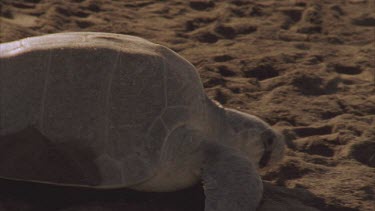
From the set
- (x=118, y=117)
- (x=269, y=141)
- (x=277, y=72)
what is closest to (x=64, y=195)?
(x=118, y=117)

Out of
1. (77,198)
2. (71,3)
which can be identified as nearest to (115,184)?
(77,198)

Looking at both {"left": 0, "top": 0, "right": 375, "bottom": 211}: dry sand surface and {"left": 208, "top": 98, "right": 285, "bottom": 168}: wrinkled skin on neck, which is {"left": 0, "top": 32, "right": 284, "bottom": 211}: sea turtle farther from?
{"left": 208, "top": 98, "right": 285, "bottom": 168}: wrinkled skin on neck

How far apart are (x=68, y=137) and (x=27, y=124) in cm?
19

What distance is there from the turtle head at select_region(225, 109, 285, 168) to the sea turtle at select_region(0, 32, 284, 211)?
294 mm

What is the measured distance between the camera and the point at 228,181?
3156 mm

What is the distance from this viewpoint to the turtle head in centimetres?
362

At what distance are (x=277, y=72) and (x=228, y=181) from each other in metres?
2.07

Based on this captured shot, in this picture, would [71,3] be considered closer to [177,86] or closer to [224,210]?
[177,86]

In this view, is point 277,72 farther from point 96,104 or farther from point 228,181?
point 96,104

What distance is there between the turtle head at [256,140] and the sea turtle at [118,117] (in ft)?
0.96

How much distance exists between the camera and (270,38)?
5.80m

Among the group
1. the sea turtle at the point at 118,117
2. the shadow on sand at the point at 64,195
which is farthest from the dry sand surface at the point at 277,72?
the sea turtle at the point at 118,117

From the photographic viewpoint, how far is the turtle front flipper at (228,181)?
309 cm

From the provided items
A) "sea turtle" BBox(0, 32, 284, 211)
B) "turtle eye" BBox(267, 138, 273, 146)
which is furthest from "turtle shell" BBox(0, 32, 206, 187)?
"turtle eye" BBox(267, 138, 273, 146)
